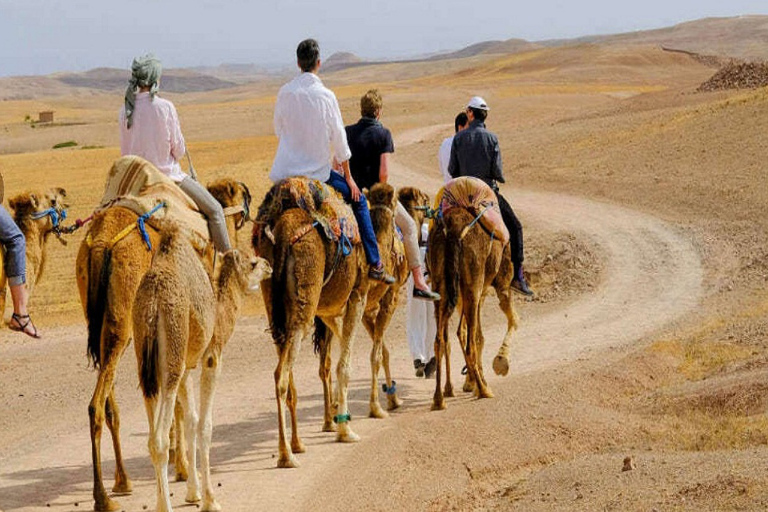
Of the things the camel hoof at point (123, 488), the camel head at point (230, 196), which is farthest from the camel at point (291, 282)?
the camel hoof at point (123, 488)

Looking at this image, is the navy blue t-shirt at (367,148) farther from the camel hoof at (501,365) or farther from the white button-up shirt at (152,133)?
the camel hoof at (501,365)

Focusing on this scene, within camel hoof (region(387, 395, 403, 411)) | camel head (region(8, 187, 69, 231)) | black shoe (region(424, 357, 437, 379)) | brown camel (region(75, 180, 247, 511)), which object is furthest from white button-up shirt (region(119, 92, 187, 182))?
black shoe (region(424, 357, 437, 379))

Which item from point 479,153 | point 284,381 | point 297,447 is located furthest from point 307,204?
point 479,153

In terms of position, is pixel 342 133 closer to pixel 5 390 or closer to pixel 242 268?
pixel 242 268

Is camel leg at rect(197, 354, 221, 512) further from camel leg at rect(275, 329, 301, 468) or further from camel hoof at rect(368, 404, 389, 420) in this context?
camel hoof at rect(368, 404, 389, 420)

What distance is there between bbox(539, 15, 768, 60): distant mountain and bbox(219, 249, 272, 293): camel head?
128m

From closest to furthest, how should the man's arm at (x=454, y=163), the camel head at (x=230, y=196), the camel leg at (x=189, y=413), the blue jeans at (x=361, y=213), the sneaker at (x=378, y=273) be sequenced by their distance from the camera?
the camel leg at (x=189, y=413), the camel head at (x=230, y=196), the blue jeans at (x=361, y=213), the sneaker at (x=378, y=273), the man's arm at (x=454, y=163)

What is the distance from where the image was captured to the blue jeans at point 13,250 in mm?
9625

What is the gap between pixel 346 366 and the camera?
1173 centimetres

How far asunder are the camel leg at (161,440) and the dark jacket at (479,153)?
6380 millimetres

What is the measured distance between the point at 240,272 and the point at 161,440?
5.13 feet

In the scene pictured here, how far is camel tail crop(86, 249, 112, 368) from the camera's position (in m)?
9.54

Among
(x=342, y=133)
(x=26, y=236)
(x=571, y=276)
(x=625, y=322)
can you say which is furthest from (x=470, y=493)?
(x=571, y=276)

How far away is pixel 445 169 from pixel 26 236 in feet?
18.9
